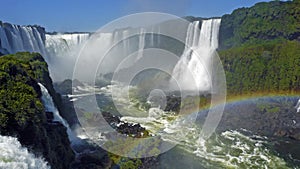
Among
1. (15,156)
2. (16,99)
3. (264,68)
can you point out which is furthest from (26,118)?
(264,68)

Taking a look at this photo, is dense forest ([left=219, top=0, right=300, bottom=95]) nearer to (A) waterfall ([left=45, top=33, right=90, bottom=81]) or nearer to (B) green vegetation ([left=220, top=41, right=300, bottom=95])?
(B) green vegetation ([left=220, top=41, right=300, bottom=95])

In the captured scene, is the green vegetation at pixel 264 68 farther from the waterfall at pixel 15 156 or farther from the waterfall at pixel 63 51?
the waterfall at pixel 15 156

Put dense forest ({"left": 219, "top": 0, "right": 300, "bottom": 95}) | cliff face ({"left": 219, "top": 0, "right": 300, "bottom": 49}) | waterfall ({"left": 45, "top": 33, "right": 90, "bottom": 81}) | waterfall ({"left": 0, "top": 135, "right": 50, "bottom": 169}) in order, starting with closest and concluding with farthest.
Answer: waterfall ({"left": 0, "top": 135, "right": 50, "bottom": 169}), dense forest ({"left": 219, "top": 0, "right": 300, "bottom": 95}), cliff face ({"left": 219, "top": 0, "right": 300, "bottom": 49}), waterfall ({"left": 45, "top": 33, "right": 90, "bottom": 81})

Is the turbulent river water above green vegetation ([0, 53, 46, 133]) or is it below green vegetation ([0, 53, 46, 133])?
below

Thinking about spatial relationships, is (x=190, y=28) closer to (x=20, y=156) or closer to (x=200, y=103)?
(x=200, y=103)

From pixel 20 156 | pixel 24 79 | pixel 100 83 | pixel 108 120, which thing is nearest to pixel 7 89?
pixel 24 79

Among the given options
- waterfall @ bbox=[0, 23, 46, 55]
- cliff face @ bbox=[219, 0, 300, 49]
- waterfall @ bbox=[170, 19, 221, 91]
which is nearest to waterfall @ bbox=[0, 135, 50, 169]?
waterfall @ bbox=[170, 19, 221, 91]

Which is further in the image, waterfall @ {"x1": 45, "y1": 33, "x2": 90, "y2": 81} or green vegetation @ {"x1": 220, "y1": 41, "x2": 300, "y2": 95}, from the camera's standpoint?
waterfall @ {"x1": 45, "y1": 33, "x2": 90, "y2": 81}
